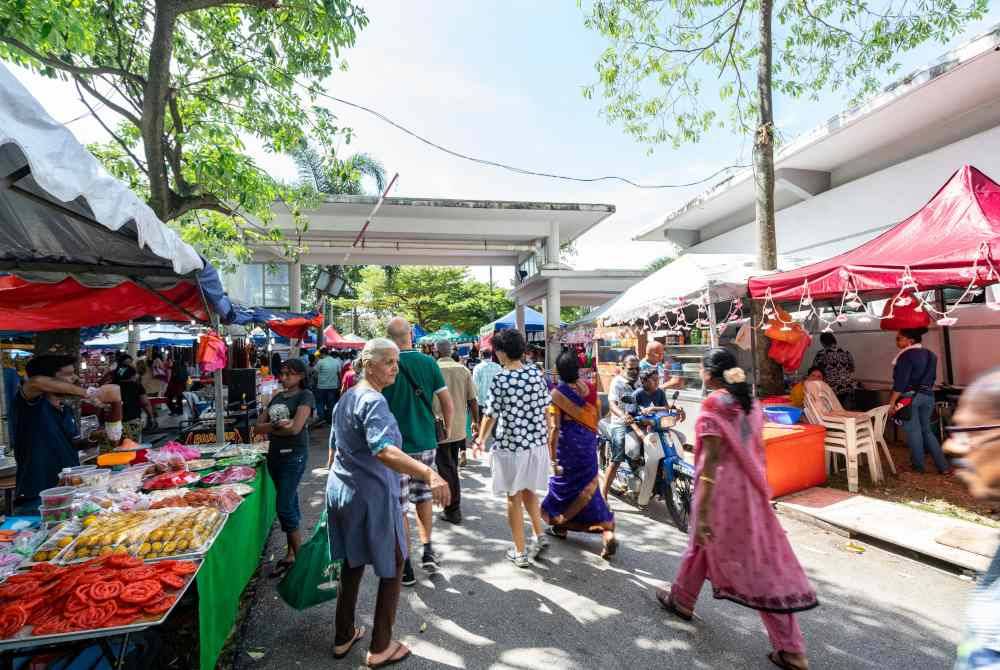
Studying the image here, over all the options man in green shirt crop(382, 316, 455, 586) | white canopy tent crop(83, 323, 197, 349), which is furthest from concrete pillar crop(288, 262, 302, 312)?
man in green shirt crop(382, 316, 455, 586)

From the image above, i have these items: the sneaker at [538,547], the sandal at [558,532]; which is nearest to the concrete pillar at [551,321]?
the sandal at [558,532]

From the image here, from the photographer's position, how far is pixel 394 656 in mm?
2842

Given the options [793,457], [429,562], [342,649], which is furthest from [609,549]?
[793,457]

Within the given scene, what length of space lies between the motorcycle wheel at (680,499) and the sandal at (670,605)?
1516mm

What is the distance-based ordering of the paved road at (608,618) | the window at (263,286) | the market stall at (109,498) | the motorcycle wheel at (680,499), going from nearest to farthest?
the market stall at (109,498) < the paved road at (608,618) < the motorcycle wheel at (680,499) < the window at (263,286)

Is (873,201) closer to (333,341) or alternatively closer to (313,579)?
(313,579)

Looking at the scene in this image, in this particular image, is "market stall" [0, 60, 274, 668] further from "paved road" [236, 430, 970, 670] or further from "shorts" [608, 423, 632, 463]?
"shorts" [608, 423, 632, 463]

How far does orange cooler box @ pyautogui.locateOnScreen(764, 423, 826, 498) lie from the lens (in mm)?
5469

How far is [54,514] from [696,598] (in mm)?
4072

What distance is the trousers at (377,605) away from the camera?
278 centimetres

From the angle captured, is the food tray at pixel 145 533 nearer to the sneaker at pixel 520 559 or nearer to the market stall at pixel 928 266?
the sneaker at pixel 520 559

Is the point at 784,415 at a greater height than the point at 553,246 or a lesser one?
lesser

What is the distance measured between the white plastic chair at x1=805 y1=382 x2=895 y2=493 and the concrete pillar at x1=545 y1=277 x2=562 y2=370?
928cm

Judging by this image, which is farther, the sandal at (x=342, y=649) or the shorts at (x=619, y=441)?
the shorts at (x=619, y=441)
